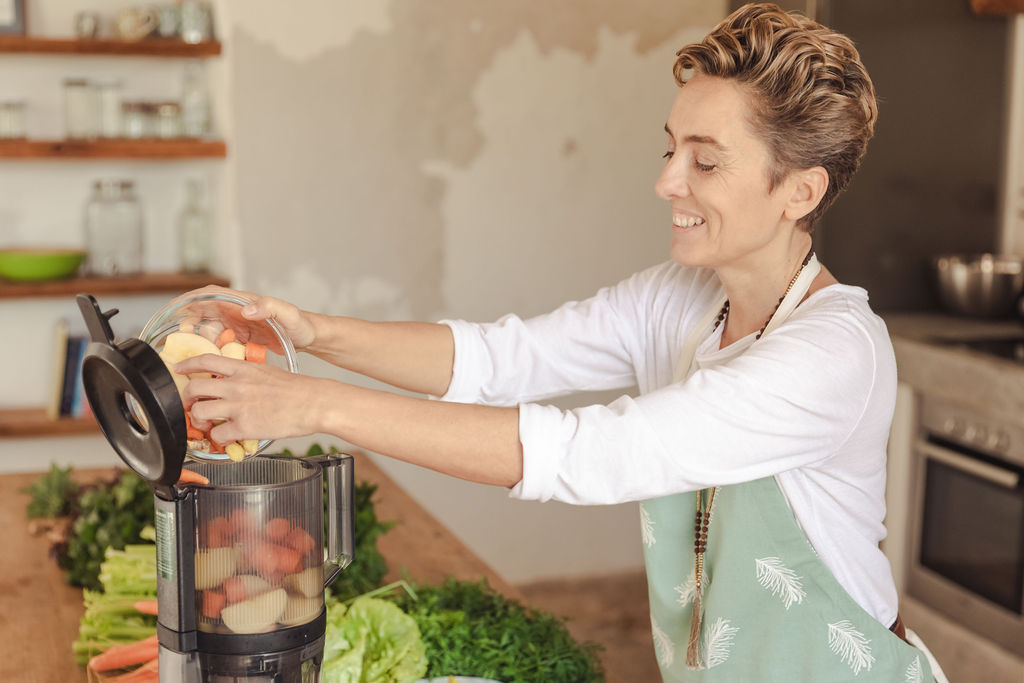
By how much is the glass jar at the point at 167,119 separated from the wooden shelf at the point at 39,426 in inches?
36.2

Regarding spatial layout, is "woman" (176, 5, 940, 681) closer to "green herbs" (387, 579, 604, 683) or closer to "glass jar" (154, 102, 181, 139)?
"green herbs" (387, 579, 604, 683)

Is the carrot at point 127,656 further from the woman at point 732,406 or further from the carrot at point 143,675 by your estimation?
the woman at point 732,406

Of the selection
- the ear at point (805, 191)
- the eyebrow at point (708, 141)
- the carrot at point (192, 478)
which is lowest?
the carrot at point (192, 478)

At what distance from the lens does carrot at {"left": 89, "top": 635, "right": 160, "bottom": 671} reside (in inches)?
51.9

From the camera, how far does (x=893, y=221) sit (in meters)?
3.24

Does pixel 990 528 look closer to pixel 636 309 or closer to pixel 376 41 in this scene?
pixel 636 309

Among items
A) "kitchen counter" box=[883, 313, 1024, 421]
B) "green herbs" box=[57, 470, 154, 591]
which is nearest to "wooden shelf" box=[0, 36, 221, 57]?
"green herbs" box=[57, 470, 154, 591]

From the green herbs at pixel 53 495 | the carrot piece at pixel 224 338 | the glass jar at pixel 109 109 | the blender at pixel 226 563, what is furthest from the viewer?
the glass jar at pixel 109 109

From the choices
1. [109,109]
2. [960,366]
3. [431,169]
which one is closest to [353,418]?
[960,366]

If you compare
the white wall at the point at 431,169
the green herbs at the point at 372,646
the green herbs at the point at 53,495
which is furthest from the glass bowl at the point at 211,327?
the white wall at the point at 431,169

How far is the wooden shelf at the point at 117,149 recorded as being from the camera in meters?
3.17

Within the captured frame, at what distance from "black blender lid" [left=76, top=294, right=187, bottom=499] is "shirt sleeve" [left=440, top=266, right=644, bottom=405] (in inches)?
23.1

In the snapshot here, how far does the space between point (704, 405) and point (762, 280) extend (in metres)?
0.35

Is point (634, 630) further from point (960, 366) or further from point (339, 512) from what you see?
point (339, 512)
